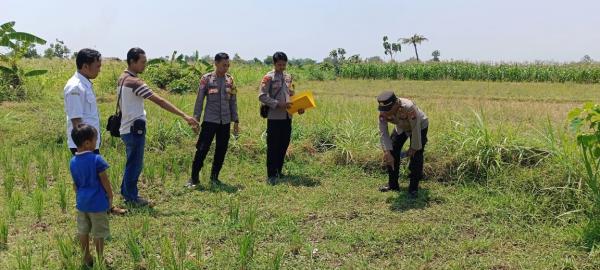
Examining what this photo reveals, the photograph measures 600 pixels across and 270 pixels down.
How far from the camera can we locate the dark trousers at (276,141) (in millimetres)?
6008

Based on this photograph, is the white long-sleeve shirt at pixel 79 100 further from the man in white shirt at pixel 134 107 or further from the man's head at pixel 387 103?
the man's head at pixel 387 103

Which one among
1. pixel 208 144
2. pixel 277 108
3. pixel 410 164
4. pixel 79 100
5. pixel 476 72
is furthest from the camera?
pixel 476 72

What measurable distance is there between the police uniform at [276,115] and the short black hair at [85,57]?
6.87 ft

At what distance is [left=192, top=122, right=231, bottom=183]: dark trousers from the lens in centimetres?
568

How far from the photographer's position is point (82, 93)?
4.09 metres

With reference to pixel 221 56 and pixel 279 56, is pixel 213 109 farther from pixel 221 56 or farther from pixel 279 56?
pixel 279 56

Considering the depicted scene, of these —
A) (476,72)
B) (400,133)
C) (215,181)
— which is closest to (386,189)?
(400,133)

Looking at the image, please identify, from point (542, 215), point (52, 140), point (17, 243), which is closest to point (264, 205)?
point (17, 243)

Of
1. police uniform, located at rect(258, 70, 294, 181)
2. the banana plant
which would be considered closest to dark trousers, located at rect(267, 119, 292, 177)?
police uniform, located at rect(258, 70, 294, 181)

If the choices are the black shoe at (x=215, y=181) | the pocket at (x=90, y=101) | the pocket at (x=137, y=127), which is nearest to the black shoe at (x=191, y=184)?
the black shoe at (x=215, y=181)

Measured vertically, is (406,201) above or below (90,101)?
below

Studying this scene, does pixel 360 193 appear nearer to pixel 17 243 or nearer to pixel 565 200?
pixel 565 200

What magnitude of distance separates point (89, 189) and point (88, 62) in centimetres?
125

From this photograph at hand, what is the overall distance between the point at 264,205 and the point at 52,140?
175 inches
